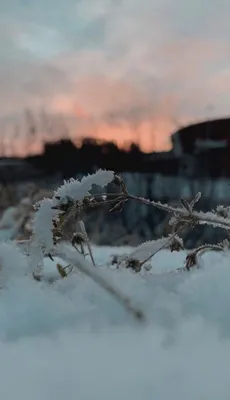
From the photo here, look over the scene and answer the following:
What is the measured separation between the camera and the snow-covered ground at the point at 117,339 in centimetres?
36

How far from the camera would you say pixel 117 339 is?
0.44 metres

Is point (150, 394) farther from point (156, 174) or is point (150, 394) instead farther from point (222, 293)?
point (156, 174)

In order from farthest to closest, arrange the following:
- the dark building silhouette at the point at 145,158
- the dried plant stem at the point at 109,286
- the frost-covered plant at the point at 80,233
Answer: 1. the dark building silhouette at the point at 145,158
2. the frost-covered plant at the point at 80,233
3. the dried plant stem at the point at 109,286

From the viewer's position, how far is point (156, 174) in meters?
7.77

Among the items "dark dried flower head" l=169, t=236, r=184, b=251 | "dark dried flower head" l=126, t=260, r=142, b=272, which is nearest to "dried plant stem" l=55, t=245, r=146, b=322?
"dark dried flower head" l=126, t=260, r=142, b=272

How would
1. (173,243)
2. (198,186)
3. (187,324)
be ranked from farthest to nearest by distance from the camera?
(198,186)
(173,243)
(187,324)

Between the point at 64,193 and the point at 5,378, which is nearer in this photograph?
the point at 5,378

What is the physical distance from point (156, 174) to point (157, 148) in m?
0.39

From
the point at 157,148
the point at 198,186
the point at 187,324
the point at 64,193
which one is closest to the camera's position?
the point at 187,324

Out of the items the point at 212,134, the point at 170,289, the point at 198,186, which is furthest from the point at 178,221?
the point at 212,134

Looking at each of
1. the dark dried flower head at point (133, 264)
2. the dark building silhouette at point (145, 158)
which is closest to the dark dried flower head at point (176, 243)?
the dark dried flower head at point (133, 264)

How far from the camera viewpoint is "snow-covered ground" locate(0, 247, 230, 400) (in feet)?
1.20

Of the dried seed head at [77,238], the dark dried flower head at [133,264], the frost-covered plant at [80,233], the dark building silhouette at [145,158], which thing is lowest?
the dark building silhouette at [145,158]

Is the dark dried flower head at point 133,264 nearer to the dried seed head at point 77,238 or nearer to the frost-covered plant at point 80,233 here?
the frost-covered plant at point 80,233
